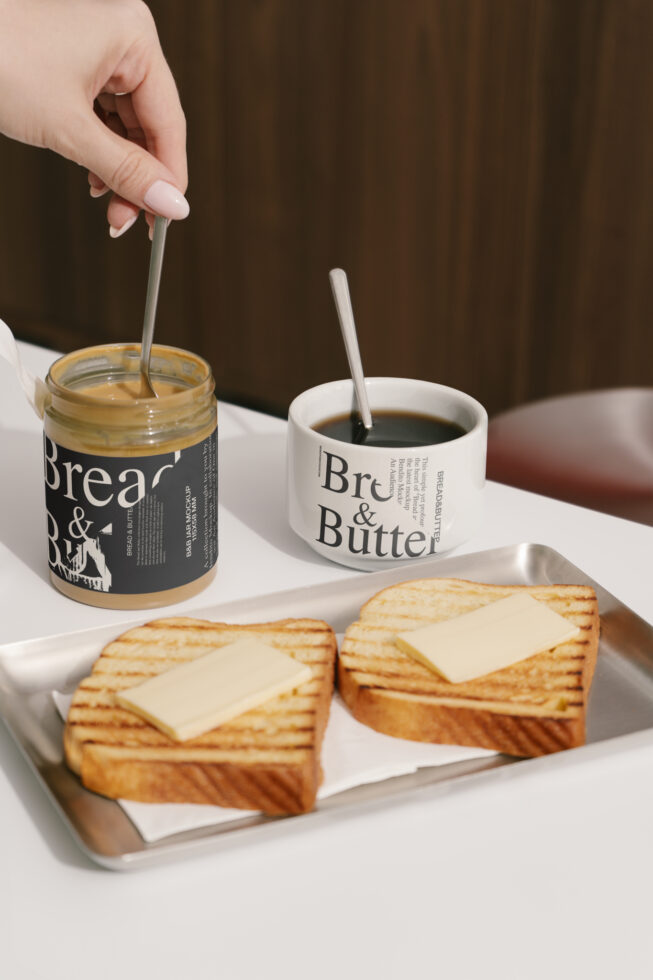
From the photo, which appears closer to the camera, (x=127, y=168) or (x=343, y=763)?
(x=343, y=763)

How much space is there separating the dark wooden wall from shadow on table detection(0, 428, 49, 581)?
5.17ft

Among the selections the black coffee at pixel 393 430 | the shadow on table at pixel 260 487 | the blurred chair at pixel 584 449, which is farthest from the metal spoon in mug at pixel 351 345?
the blurred chair at pixel 584 449

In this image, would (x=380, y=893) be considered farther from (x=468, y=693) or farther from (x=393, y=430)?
(x=393, y=430)

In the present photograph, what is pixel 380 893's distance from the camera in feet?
1.95

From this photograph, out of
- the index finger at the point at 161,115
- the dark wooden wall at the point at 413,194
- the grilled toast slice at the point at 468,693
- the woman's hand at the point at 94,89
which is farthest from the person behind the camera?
the dark wooden wall at the point at 413,194

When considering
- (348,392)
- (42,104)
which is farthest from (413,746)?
(42,104)

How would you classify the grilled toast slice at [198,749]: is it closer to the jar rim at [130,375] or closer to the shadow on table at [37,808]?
the shadow on table at [37,808]

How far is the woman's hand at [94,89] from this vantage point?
924mm

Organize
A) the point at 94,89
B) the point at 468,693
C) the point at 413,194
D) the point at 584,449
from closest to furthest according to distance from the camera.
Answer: the point at 468,693
the point at 94,89
the point at 584,449
the point at 413,194

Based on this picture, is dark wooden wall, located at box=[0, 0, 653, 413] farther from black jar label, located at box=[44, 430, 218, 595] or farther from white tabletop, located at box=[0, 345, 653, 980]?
white tabletop, located at box=[0, 345, 653, 980]

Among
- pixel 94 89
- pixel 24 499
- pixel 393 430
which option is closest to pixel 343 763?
pixel 393 430

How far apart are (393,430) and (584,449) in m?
0.68

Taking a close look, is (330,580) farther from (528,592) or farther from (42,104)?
(42,104)

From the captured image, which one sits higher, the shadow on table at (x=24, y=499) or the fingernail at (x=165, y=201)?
the fingernail at (x=165, y=201)
